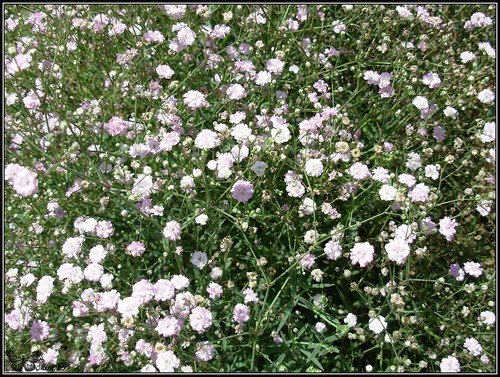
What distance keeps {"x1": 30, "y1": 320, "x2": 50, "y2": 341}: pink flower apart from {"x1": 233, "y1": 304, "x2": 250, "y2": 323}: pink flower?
3.42 feet

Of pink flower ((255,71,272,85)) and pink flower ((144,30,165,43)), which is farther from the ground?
pink flower ((144,30,165,43))

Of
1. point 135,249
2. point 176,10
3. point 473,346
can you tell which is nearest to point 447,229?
point 473,346

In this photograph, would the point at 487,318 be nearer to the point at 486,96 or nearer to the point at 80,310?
the point at 486,96

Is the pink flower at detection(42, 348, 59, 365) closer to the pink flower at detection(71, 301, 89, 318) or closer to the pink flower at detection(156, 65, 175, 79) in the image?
the pink flower at detection(71, 301, 89, 318)

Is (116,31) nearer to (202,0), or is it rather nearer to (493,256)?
(202,0)

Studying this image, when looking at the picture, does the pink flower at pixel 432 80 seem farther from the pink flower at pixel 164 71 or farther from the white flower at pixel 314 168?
the pink flower at pixel 164 71

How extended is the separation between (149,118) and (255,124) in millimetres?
673

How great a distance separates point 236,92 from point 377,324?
1.63 meters

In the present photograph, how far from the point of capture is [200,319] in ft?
7.80

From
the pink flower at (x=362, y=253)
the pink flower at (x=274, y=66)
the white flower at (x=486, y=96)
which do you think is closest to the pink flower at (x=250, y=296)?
the pink flower at (x=362, y=253)

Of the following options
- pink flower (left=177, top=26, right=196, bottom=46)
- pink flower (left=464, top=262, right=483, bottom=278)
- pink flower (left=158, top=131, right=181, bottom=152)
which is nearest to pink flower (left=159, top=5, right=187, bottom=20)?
pink flower (left=177, top=26, right=196, bottom=46)

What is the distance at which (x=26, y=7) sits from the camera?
3.48 metres

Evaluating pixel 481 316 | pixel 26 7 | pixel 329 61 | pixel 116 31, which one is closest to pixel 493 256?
pixel 481 316

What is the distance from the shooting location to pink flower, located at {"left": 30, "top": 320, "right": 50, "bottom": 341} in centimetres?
252
